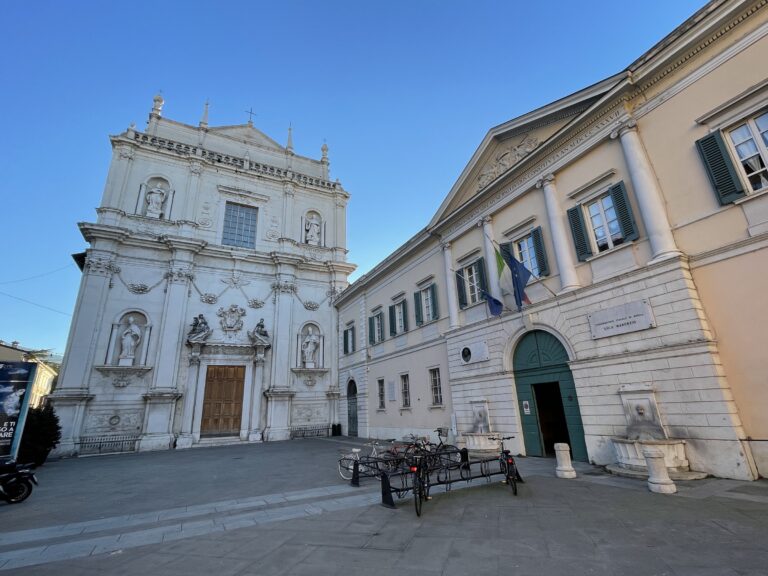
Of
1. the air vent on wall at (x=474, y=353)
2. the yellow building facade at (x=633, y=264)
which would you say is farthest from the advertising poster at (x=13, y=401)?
the air vent on wall at (x=474, y=353)

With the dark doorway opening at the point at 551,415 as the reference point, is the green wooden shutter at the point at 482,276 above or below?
above

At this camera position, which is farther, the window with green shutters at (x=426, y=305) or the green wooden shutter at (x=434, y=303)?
the window with green shutters at (x=426, y=305)

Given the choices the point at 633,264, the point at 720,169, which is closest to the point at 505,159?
the point at 633,264

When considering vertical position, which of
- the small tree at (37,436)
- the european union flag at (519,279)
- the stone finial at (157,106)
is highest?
the stone finial at (157,106)

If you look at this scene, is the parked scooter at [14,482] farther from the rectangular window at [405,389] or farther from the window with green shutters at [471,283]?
the window with green shutters at [471,283]

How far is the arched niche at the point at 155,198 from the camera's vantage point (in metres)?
22.1

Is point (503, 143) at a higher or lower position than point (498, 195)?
higher

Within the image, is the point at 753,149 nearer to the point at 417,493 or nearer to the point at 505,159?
the point at 505,159

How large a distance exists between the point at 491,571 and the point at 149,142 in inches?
1084

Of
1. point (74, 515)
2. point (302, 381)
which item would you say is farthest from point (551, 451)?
point (302, 381)

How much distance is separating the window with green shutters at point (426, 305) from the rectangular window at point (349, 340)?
24.1ft

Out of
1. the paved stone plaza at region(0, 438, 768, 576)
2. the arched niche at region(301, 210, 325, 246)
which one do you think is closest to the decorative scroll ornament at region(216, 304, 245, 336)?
the arched niche at region(301, 210, 325, 246)

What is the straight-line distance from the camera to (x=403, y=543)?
455cm

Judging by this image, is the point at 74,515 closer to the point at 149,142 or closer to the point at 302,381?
the point at 302,381
